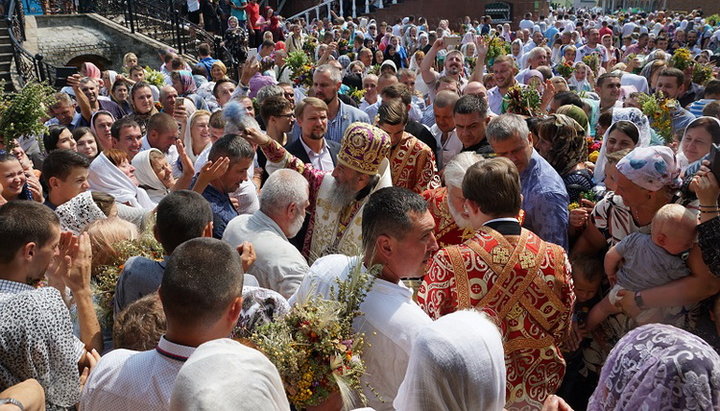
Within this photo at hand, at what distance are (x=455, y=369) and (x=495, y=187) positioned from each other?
146cm

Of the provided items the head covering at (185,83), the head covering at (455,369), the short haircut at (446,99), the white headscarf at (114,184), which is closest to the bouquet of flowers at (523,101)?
the short haircut at (446,99)

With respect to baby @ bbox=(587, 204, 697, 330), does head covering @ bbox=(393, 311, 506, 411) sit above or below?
above

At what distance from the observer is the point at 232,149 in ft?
14.7

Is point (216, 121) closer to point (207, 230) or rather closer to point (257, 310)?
point (207, 230)

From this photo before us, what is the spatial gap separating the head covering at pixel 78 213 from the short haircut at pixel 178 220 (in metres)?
1.34

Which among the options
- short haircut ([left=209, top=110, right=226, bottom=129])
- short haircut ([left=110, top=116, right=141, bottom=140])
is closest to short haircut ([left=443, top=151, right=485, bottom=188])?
short haircut ([left=209, top=110, right=226, bottom=129])

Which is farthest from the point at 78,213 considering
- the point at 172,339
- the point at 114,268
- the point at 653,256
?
the point at 653,256

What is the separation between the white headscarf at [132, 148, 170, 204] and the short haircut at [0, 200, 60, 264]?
7.93 ft

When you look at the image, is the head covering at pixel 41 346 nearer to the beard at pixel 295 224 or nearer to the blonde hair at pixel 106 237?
the blonde hair at pixel 106 237

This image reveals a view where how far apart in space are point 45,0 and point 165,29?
3.78 metres

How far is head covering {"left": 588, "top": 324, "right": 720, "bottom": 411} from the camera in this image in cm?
191

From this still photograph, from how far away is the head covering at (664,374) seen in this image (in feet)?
6.25

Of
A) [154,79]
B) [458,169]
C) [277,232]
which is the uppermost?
[458,169]

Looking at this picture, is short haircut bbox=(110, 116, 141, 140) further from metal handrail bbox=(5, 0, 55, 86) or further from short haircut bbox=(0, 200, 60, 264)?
metal handrail bbox=(5, 0, 55, 86)
